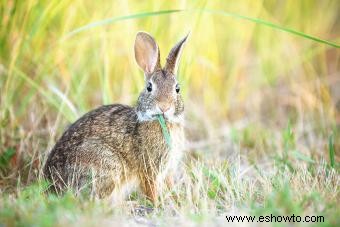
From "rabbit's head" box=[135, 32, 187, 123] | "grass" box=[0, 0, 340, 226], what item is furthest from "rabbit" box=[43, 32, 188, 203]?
"grass" box=[0, 0, 340, 226]

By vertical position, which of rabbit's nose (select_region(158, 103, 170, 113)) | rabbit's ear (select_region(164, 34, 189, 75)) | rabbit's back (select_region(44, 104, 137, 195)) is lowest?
rabbit's back (select_region(44, 104, 137, 195))

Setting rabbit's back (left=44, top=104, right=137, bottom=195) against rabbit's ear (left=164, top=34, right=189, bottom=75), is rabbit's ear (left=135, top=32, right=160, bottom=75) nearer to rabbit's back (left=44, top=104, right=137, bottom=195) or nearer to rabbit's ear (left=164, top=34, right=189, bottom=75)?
rabbit's ear (left=164, top=34, right=189, bottom=75)

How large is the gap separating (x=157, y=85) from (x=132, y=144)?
54cm

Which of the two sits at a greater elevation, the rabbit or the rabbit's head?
the rabbit's head

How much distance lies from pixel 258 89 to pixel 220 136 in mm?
1569

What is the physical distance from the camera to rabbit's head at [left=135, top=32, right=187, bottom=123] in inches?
178

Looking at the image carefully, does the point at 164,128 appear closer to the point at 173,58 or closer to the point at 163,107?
the point at 163,107

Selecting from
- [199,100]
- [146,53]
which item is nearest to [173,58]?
[146,53]

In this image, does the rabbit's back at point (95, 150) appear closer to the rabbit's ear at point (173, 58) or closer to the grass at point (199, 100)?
the grass at point (199, 100)

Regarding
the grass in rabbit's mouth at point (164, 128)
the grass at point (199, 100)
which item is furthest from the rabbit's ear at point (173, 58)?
the grass in rabbit's mouth at point (164, 128)

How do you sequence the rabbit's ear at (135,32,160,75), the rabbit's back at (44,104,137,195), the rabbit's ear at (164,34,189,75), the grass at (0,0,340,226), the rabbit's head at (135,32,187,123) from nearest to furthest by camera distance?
the grass at (0,0,340,226)
the rabbit's back at (44,104,137,195)
the rabbit's head at (135,32,187,123)
the rabbit's ear at (164,34,189,75)
the rabbit's ear at (135,32,160,75)

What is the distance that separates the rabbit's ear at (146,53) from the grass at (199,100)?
0.84 feet

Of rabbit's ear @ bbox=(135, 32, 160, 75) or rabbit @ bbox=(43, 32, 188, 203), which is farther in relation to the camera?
rabbit's ear @ bbox=(135, 32, 160, 75)

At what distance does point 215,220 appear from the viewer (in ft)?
12.0
